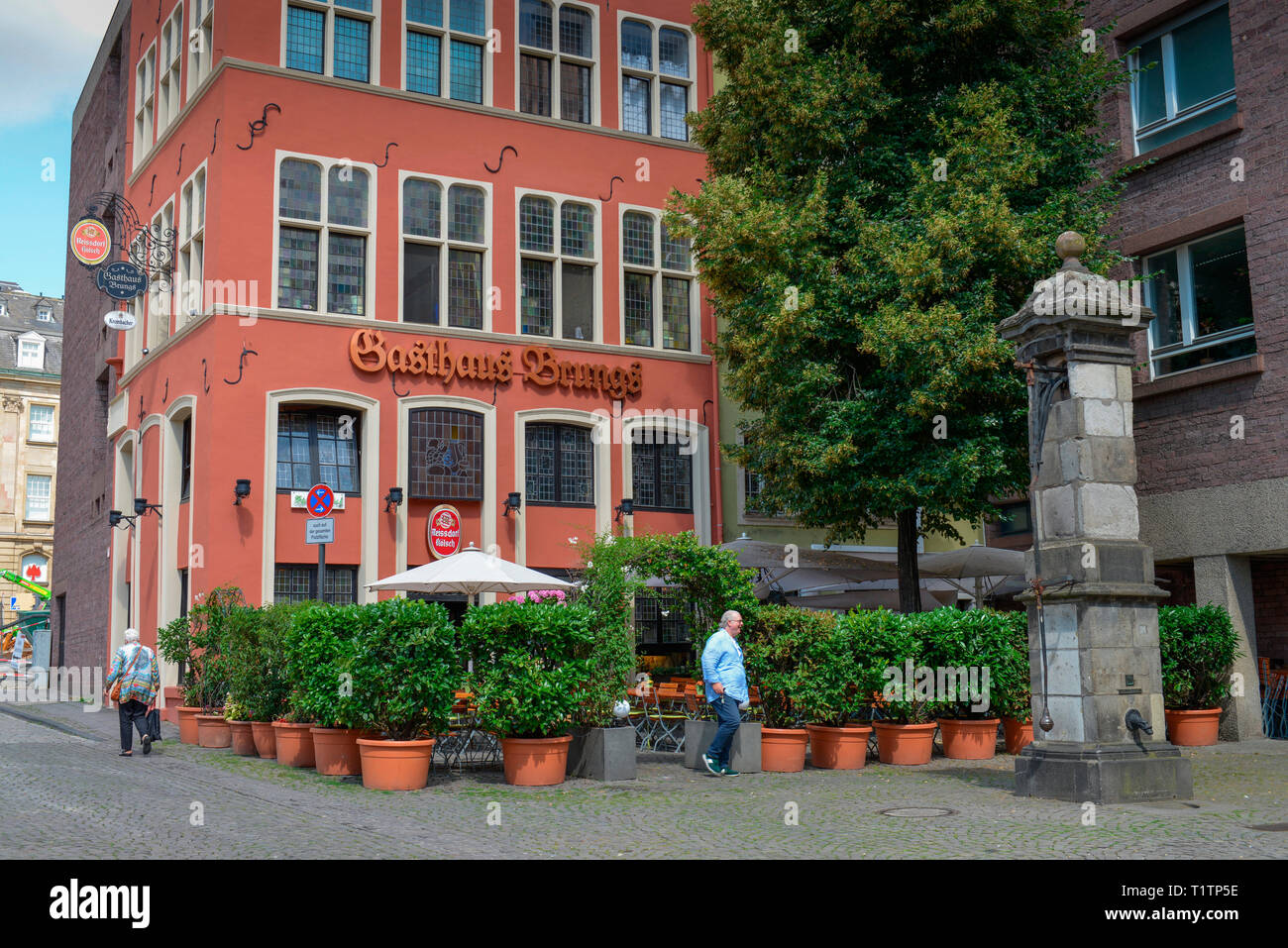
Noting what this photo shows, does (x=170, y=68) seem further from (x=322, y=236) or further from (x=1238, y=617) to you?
(x=1238, y=617)

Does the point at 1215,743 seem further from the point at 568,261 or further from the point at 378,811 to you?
the point at 568,261

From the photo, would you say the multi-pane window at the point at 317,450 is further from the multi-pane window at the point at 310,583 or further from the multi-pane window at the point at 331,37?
the multi-pane window at the point at 331,37

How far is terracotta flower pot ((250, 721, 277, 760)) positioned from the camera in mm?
15844

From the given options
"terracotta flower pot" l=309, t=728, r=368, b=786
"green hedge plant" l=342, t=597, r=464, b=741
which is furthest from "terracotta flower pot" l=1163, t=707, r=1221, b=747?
"terracotta flower pot" l=309, t=728, r=368, b=786

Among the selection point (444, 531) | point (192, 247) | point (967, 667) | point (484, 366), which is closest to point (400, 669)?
point (967, 667)

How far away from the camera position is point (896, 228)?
18047 millimetres

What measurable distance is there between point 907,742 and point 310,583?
11474 mm

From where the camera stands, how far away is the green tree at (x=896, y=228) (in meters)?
17.3

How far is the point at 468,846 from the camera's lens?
9.01 meters

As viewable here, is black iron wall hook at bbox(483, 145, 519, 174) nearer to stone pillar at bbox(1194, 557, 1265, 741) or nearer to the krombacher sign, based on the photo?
the krombacher sign

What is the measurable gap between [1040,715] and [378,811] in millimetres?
5894

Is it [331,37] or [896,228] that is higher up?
[331,37]
